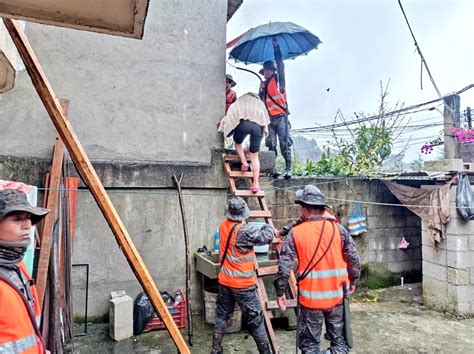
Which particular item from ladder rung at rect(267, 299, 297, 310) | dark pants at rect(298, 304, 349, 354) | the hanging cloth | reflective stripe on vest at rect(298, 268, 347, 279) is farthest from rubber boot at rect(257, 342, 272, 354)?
the hanging cloth

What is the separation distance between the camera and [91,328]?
4.54 metres

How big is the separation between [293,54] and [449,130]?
9.82 feet

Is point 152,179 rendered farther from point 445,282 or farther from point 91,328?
point 445,282

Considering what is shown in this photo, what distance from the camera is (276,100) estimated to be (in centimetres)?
563

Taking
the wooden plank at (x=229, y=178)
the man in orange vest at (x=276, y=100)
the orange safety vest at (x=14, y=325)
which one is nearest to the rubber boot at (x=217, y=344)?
the wooden plank at (x=229, y=178)

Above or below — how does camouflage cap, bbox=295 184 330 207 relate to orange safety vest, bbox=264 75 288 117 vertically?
below

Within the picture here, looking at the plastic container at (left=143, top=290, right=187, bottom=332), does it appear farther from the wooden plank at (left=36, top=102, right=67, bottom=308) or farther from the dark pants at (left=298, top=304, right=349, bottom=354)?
the dark pants at (left=298, top=304, right=349, bottom=354)

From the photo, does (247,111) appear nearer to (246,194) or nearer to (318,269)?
(246,194)

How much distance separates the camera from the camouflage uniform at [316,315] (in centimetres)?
327

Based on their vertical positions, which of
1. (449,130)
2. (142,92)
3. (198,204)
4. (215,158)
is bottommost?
(198,204)

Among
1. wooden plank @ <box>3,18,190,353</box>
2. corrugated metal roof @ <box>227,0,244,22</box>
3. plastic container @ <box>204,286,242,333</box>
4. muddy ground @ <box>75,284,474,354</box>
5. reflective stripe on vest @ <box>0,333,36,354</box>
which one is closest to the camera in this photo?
reflective stripe on vest @ <box>0,333,36,354</box>

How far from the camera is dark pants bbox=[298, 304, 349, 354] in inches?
129

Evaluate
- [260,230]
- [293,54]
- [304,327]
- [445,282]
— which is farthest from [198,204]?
[445,282]

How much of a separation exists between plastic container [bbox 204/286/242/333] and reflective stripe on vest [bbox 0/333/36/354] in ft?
10.6
